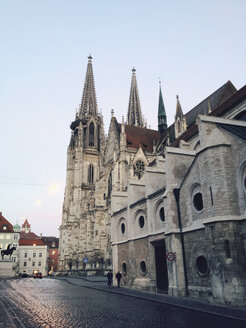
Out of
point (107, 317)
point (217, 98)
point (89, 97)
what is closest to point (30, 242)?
point (89, 97)

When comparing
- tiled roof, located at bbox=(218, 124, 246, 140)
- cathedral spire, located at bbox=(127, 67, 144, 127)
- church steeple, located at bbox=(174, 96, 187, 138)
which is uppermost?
cathedral spire, located at bbox=(127, 67, 144, 127)

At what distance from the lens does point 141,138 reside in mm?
46938

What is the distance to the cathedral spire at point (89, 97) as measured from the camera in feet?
218

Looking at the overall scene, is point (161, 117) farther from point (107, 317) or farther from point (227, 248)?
point (107, 317)

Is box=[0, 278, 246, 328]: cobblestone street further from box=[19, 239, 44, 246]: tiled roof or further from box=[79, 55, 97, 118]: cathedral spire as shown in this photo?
box=[19, 239, 44, 246]: tiled roof

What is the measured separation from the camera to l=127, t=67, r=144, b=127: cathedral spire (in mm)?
65244

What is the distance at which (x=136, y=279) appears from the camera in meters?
19.9

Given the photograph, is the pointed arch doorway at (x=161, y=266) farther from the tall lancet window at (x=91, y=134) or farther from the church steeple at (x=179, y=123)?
the tall lancet window at (x=91, y=134)

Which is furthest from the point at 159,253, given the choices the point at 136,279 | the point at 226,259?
the point at 226,259

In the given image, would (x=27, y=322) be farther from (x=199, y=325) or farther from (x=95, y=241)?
(x=95, y=241)

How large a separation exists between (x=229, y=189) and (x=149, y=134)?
37.3 m

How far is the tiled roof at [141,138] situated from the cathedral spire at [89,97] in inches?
799

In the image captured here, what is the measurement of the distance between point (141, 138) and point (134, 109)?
853 inches

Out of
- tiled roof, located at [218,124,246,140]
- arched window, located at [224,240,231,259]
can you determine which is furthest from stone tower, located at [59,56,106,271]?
tiled roof, located at [218,124,246,140]
